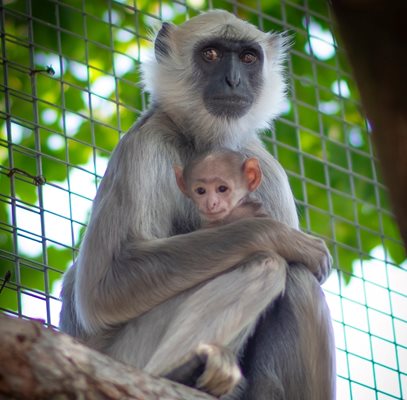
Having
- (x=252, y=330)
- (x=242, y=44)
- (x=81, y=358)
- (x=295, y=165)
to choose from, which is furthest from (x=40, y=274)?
(x=81, y=358)

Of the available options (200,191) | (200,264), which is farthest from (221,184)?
(200,264)

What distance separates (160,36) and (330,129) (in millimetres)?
5784

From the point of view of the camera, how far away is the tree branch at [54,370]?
3.35 metres

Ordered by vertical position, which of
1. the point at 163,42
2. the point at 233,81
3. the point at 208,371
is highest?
the point at 163,42

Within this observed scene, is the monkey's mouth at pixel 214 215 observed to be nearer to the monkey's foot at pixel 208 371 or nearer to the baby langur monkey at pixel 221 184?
the baby langur monkey at pixel 221 184

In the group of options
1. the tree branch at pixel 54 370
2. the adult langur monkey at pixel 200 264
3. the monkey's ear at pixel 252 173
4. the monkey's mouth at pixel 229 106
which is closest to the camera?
the tree branch at pixel 54 370

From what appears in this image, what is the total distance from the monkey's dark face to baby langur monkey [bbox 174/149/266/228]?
1.58 feet

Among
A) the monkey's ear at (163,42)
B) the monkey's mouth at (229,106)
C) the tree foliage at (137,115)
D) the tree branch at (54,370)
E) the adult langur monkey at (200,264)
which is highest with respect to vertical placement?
the tree foliage at (137,115)

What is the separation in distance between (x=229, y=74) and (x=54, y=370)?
→ 344cm

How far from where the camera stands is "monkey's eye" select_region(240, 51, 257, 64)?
692 centimetres

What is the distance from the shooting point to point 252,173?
6.09 meters

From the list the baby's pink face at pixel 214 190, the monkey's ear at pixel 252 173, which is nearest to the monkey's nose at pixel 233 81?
the monkey's ear at pixel 252 173

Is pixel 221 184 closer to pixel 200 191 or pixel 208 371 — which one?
pixel 200 191

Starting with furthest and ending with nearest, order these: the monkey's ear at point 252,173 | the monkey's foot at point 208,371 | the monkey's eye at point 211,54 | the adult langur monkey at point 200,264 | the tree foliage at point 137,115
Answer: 1. the tree foliage at point 137,115
2. the monkey's eye at point 211,54
3. the monkey's ear at point 252,173
4. the adult langur monkey at point 200,264
5. the monkey's foot at point 208,371
